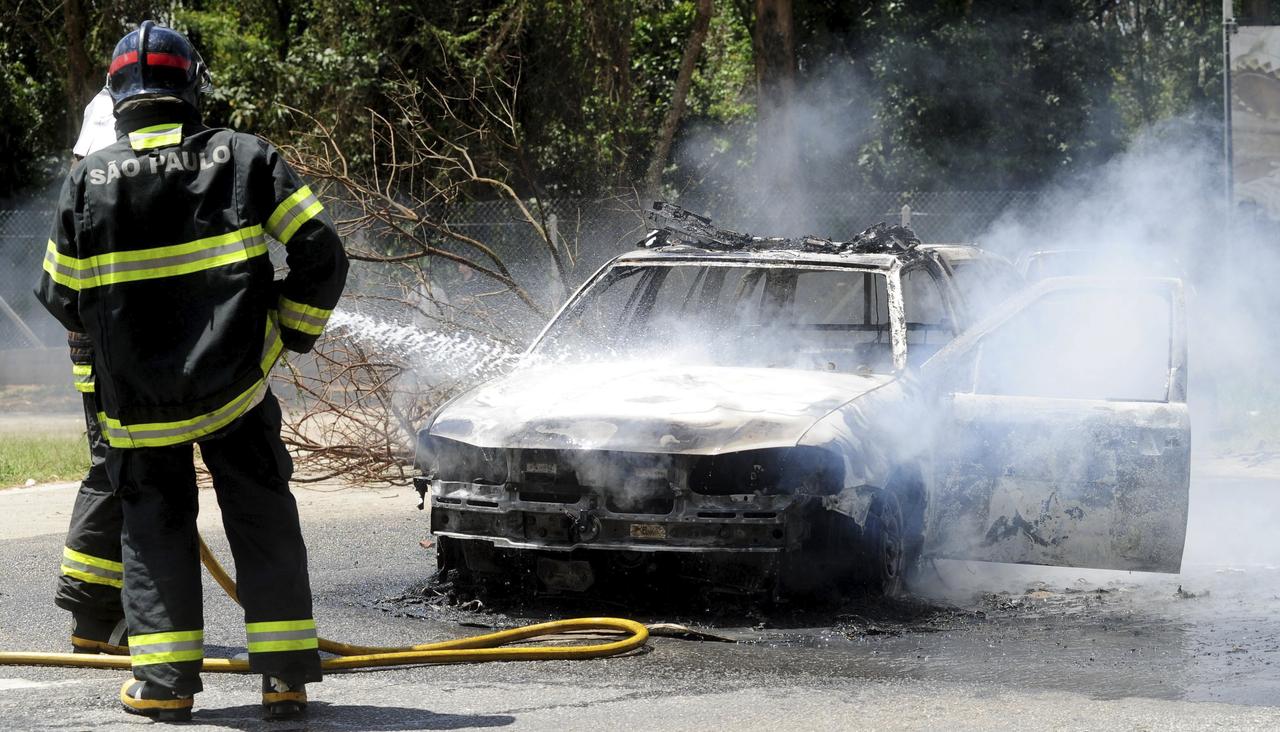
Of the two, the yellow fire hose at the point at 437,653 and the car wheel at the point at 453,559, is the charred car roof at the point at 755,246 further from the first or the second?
the yellow fire hose at the point at 437,653

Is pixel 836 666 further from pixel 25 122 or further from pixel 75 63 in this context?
pixel 25 122

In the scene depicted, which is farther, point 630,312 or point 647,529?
point 630,312

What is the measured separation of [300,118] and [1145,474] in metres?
16.6

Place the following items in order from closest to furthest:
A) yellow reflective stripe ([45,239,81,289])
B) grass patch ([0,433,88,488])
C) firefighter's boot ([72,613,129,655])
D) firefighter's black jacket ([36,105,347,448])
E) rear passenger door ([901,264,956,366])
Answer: firefighter's black jacket ([36,105,347,448]) → yellow reflective stripe ([45,239,81,289]) → firefighter's boot ([72,613,129,655]) → rear passenger door ([901,264,956,366]) → grass patch ([0,433,88,488])

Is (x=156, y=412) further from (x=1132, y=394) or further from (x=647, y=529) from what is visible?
(x=1132, y=394)

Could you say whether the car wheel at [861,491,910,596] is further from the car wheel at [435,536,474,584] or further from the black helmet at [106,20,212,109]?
the black helmet at [106,20,212,109]

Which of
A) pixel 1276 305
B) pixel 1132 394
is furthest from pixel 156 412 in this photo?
pixel 1276 305

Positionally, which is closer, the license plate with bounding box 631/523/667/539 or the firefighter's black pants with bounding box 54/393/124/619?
the firefighter's black pants with bounding box 54/393/124/619

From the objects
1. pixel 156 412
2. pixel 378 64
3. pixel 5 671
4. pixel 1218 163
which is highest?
pixel 378 64

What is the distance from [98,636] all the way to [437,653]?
3.86 feet

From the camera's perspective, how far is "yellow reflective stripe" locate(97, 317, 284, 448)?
435 cm

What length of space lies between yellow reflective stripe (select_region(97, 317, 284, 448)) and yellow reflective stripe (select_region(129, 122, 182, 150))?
1.78 ft

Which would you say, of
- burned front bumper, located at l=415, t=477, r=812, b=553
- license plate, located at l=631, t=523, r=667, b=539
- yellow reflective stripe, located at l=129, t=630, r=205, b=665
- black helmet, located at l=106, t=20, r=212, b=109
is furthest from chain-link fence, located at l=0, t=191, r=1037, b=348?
yellow reflective stripe, located at l=129, t=630, r=205, b=665

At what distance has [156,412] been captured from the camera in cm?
435
